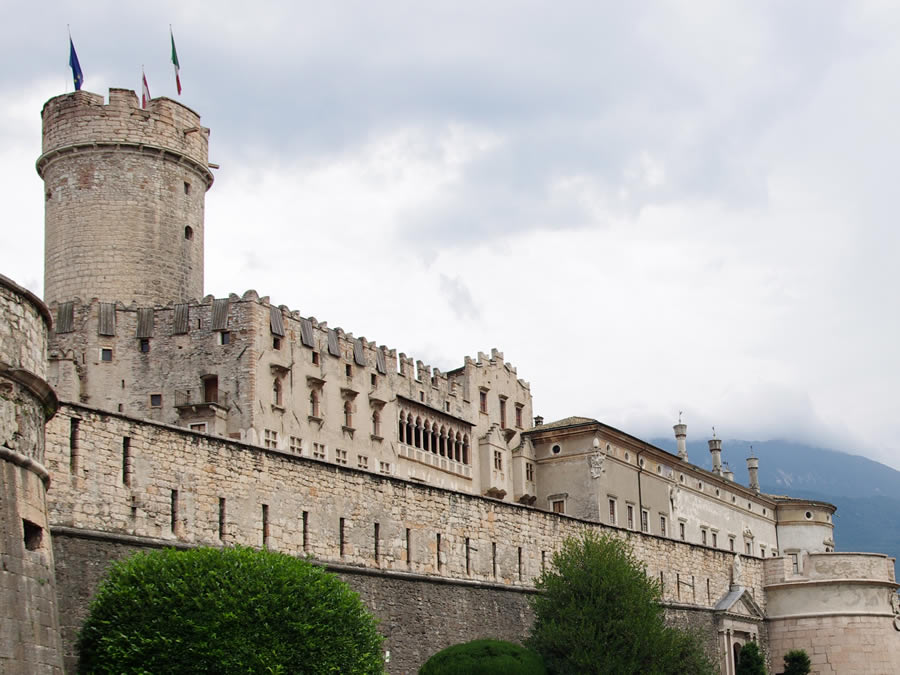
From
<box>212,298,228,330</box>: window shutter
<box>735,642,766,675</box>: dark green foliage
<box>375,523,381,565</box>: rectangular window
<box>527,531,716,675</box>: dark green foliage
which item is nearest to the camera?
<box>375,523,381,565</box>: rectangular window

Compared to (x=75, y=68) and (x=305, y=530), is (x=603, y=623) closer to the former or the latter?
(x=305, y=530)

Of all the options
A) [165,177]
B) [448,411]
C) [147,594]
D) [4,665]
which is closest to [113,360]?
[165,177]

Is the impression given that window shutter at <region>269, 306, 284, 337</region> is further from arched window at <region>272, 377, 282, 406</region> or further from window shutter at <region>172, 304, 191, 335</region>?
window shutter at <region>172, 304, 191, 335</region>

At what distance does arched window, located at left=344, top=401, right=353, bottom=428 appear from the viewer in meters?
52.1

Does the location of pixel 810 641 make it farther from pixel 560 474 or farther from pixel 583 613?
pixel 583 613

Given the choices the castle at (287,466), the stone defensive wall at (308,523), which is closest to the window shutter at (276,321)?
the castle at (287,466)

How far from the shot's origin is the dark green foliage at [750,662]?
48562mm

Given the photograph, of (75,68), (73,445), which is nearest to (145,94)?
(75,68)

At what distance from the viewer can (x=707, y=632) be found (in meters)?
46.3

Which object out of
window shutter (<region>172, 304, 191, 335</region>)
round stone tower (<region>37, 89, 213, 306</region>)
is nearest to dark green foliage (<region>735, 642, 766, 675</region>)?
window shutter (<region>172, 304, 191, 335</region>)

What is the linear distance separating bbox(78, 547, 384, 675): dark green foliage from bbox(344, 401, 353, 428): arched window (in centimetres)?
2827

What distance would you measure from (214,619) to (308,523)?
795 centimetres

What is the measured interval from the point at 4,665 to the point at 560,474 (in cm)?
4736

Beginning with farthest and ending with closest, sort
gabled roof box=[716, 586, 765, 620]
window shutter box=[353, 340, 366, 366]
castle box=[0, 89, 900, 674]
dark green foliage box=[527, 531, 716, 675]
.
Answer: window shutter box=[353, 340, 366, 366], gabled roof box=[716, 586, 765, 620], dark green foliage box=[527, 531, 716, 675], castle box=[0, 89, 900, 674]
